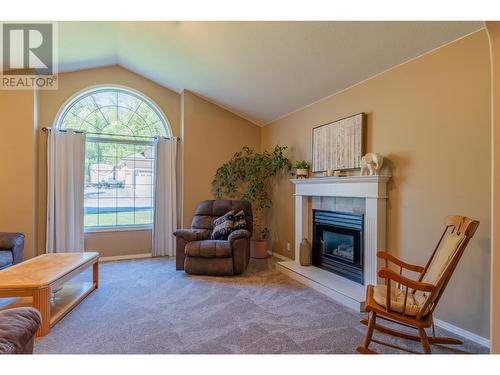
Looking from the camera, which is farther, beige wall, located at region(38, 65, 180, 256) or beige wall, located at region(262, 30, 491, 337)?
beige wall, located at region(38, 65, 180, 256)

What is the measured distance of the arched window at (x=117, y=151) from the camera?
4.65 meters

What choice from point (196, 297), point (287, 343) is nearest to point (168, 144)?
point (196, 297)

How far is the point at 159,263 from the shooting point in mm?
4469

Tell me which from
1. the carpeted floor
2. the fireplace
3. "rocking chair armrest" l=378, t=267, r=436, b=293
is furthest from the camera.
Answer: the fireplace

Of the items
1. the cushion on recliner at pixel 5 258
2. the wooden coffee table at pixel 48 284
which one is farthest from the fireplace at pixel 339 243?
the cushion on recliner at pixel 5 258

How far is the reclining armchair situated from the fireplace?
375 centimetres

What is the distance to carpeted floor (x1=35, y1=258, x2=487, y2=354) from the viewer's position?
6.88 ft

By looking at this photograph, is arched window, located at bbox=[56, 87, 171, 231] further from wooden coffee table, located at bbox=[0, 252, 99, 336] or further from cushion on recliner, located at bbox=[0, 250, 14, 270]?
wooden coffee table, located at bbox=[0, 252, 99, 336]

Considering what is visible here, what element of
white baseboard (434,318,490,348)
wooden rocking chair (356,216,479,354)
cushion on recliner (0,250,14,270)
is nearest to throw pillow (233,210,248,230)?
wooden rocking chair (356,216,479,354)

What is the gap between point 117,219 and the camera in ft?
15.9

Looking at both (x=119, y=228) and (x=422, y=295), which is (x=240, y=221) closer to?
(x=119, y=228)

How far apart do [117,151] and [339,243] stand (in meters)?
3.90

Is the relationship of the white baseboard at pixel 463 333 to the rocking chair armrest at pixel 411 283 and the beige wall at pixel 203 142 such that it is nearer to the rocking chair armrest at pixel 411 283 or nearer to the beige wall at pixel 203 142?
the rocking chair armrest at pixel 411 283
